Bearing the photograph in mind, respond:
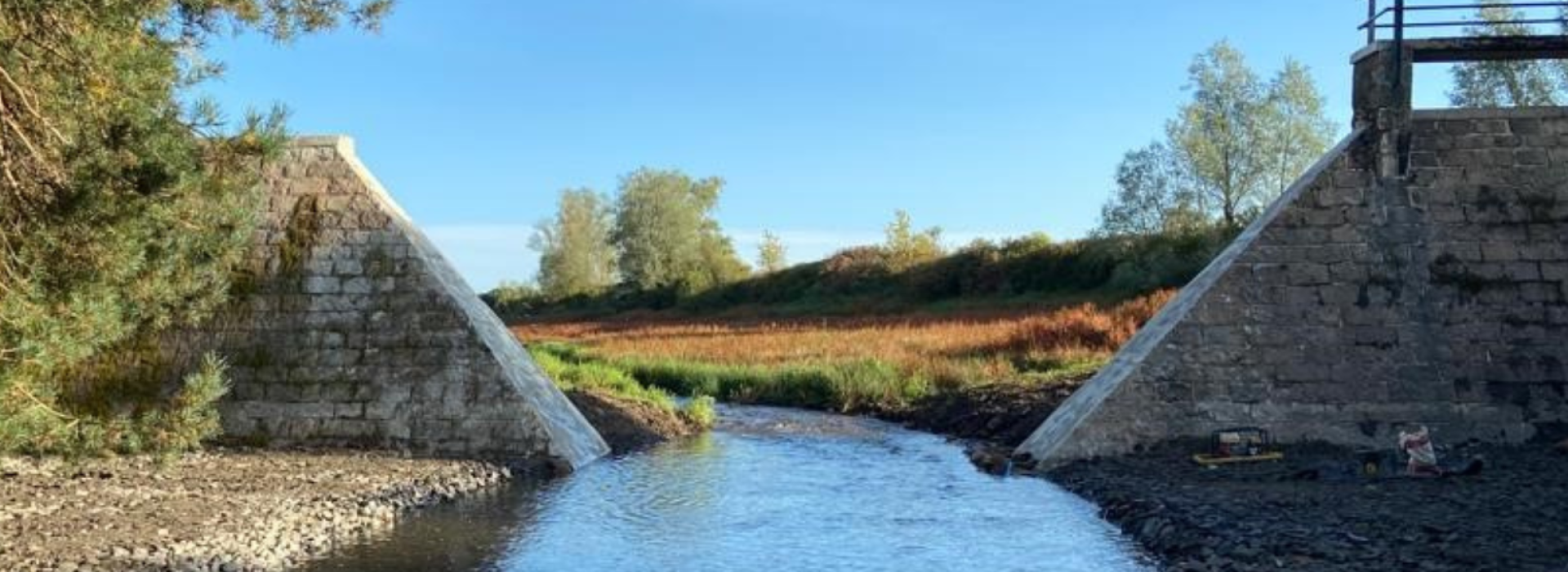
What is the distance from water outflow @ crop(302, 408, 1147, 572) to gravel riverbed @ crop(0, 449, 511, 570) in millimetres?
455

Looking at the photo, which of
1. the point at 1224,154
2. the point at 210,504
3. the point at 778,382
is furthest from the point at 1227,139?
the point at 210,504

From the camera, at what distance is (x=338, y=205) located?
1428cm

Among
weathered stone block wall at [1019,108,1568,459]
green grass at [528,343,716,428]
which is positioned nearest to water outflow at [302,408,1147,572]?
weathered stone block wall at [1019,108,1568,459]

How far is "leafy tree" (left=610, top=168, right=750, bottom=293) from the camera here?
71312 mm

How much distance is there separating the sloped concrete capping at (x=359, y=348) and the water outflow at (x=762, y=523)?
1226 millimetres

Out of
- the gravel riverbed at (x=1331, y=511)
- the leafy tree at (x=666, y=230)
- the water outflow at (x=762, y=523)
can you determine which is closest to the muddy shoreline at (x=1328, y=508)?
the gravel riverbed at (x=1331, y=511)

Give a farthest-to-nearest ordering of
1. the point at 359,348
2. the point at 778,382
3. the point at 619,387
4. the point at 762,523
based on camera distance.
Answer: the point at 778,382
the point at 619,387
the point at 359,348
the point at 762,523

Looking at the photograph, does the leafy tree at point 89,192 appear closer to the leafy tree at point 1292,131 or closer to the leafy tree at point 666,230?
the leafy tree at point 1292,131

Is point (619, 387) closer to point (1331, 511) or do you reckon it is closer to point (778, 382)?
point (778, 382)

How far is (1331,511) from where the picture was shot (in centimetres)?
1016

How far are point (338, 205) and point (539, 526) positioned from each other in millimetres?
5628

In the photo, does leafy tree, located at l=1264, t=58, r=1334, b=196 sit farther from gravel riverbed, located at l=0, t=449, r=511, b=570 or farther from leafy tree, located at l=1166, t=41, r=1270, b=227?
gravel riverbed, located at l=0, t=449, r=511, b=570

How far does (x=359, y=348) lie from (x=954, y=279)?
36152 mm

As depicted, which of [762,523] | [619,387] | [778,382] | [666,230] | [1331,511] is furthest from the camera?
[666,230]
